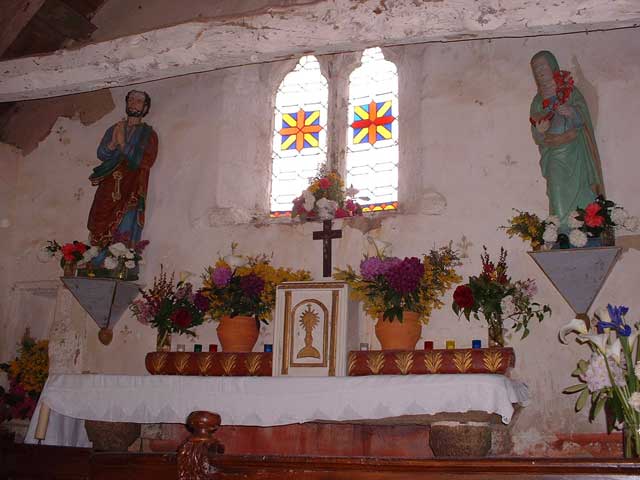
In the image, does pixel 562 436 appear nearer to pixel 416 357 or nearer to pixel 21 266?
pixel 416 357

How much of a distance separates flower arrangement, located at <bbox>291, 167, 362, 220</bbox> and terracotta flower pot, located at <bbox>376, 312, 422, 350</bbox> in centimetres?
113

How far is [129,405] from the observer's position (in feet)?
16.3

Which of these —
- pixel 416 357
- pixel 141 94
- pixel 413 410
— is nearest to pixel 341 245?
pixel 416 357

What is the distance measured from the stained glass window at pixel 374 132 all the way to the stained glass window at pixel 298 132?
28cm

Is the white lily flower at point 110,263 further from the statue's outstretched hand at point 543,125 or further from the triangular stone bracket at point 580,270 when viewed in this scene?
the statue's outstretched hand at point 543,125

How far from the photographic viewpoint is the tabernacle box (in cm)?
507

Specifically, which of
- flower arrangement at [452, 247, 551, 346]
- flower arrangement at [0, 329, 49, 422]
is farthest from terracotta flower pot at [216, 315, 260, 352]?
flower arrangement at [0, 329, 49, 422]

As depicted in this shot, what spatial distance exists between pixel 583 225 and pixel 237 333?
256 centimetres

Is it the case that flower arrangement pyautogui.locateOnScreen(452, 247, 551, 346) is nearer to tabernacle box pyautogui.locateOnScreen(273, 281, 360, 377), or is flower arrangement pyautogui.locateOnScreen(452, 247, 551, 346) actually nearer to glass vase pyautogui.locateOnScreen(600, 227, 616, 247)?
glass vase pyautogui.locateOnScreen(600, 227, 616, 247)

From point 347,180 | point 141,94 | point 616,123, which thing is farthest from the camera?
point 141,94

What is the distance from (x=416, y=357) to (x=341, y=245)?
1503 mm

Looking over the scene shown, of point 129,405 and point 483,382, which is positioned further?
point 129,405

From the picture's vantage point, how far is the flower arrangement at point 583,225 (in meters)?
5.05

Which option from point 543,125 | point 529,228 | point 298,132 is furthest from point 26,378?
point 543,125
